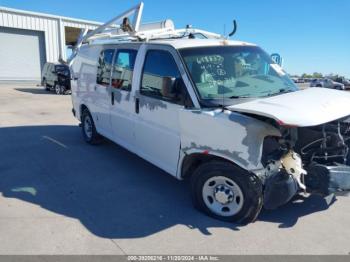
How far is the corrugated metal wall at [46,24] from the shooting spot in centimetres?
2675

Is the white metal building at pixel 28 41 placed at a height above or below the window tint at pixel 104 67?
above

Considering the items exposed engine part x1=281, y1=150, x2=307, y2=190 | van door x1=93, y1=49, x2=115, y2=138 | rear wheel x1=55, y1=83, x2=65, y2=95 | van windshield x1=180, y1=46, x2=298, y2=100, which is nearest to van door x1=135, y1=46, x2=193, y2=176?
van windshield x1=180, y1=46, x2=298, y2=100

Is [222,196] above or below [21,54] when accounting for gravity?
below

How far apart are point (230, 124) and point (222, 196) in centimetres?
92

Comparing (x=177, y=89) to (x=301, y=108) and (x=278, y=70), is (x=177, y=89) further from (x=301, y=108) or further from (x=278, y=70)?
(x=278, y=70)

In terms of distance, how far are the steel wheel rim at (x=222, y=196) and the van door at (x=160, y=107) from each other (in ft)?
1.89

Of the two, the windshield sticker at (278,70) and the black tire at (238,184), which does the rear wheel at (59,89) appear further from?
the black tire at (238,184)

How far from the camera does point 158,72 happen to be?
14.9 feet

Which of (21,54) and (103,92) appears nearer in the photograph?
(103,92)

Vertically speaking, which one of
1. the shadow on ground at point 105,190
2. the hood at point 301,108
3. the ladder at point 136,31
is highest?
the ladder at point 136,31

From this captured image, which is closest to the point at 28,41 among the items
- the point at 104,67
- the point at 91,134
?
the point at 91,134

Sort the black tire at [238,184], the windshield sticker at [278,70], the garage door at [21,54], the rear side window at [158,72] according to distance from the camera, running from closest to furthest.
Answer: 1. the black tire at [238,184]
2. the rear side window at [158,72]
3. the windshield sticker at [278,70]
4. the garage door at [21,54]

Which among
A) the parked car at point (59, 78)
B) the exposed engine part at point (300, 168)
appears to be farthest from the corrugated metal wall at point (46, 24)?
the exposed engine part at point (300, 168)

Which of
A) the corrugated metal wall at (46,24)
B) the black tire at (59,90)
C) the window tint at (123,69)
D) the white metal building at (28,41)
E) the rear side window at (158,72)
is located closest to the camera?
the rear side window at (158,72)
